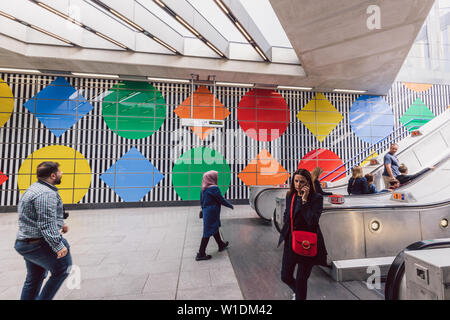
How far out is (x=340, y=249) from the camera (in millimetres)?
2949

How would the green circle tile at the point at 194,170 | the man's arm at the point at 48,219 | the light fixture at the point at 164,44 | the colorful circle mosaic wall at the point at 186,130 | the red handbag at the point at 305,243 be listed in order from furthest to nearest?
the green circle tile at the point at 194,170 < the colorful circle mosaic wall at the point at 186,130 < the light fixture at the point at 164,44 < the red handbag at the point at 305,243 < the man's arm at the point at 48,219

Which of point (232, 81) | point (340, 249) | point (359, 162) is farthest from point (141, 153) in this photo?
point (359, 162)

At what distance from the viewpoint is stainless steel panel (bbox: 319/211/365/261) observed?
116 inches

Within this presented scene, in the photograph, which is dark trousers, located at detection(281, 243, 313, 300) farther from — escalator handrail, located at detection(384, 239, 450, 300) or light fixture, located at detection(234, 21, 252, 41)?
light fixture, located at detection(234, 21, 252, 41)

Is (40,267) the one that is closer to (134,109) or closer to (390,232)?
(390,232)

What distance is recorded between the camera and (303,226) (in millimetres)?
1910

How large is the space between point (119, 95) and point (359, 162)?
445 inches

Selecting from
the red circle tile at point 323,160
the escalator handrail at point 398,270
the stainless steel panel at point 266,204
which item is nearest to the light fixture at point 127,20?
the stainless steel panel at point 266,204

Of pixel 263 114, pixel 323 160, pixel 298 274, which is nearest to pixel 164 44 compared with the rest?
pixel 263 114

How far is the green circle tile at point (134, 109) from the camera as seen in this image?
26.9 ft

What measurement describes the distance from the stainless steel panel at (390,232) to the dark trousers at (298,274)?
1743 millimetres

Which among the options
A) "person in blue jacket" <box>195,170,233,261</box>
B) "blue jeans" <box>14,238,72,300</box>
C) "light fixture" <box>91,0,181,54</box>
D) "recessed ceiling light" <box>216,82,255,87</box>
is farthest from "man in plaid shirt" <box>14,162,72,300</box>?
"recessed ceiling light" <box>216,82,255,87</box>

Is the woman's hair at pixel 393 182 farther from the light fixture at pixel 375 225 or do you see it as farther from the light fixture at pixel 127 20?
the light fixture at pixel 127 20

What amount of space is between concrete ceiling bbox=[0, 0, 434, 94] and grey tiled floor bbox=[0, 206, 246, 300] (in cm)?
543
